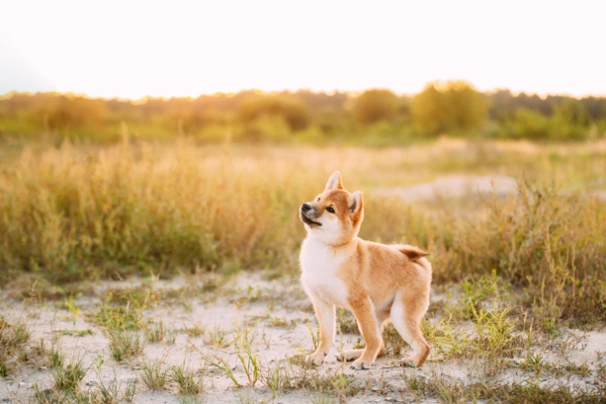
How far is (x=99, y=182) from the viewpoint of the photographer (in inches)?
272

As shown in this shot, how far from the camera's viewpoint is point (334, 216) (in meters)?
3.62

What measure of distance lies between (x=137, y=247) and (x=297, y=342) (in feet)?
9.03

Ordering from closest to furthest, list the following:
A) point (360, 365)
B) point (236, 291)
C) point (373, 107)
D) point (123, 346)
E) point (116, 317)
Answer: point (360, 365)
point (123, 346)
point (116, 317)
point (236, 291)
point (373, 107)

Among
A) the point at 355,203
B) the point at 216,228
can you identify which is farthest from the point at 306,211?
the point at 216,228

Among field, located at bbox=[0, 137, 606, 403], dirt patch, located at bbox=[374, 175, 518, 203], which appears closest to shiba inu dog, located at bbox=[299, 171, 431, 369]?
field, located at bbox=[0, 137, 606, 403]

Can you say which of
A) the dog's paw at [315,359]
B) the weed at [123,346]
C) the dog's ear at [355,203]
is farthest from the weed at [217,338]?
the dog's ear at [355,203]

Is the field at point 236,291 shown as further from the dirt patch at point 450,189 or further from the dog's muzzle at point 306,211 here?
the dirt patch at point 450,189

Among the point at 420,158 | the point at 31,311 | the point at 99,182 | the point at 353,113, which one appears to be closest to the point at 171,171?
the point at 99,182

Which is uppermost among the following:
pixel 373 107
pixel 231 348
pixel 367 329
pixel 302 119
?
pixel 373 107

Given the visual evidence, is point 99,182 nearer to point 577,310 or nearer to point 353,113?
point 577,310

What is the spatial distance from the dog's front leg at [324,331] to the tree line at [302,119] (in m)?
8.56

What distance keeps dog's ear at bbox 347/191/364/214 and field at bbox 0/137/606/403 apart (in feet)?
3.21

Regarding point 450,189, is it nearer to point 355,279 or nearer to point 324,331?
point 324,331

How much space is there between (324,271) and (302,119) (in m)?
42.7
